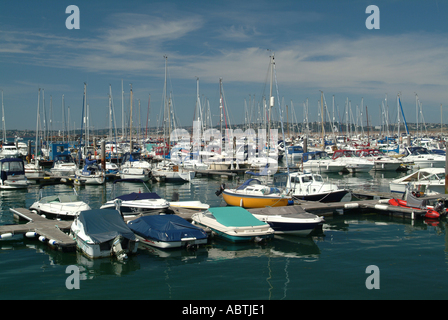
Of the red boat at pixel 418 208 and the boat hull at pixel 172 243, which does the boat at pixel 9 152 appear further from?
the red boat at pixel 418 208

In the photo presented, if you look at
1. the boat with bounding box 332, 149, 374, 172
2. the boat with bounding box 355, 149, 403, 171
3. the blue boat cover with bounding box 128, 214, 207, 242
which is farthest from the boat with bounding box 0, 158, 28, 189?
the boat with bounding box 355, 149, 403, 171

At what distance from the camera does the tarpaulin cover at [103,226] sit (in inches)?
643

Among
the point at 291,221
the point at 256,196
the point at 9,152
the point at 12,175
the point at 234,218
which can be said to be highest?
the point at 9,152

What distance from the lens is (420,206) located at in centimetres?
2428

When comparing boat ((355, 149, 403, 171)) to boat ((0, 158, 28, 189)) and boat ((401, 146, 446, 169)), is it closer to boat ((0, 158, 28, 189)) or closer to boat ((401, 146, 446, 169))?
boat ((401, 146, 446, 169))

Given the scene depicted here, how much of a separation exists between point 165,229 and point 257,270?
483cm

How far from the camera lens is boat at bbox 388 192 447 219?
23.7 meters

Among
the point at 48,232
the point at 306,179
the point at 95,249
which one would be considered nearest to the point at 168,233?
the point at 95,249

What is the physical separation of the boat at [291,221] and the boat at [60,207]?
11.1 metres

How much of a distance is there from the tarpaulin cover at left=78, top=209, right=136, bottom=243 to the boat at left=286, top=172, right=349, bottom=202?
1327 cm

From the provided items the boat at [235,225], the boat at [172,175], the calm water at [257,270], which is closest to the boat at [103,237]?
the calm water at [257,270]

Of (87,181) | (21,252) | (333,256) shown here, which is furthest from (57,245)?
(87,181)

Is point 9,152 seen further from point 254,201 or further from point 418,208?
point 418,208

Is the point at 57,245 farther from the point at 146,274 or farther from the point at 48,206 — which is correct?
the point at 48,206
